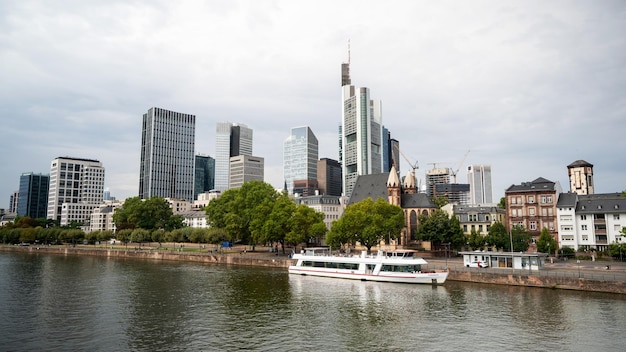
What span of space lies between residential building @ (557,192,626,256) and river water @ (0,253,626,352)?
174 ft

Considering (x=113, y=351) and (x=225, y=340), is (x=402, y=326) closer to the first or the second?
(x=225, y=340)

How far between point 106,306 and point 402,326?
36792mm

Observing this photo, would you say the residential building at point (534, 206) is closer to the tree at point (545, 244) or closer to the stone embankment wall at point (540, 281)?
the tree at point (545, 244)

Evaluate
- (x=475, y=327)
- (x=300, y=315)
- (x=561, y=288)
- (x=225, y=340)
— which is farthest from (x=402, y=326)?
(x=561, y=288)

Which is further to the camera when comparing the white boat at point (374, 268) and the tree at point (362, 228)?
the tree at point (362, 228)

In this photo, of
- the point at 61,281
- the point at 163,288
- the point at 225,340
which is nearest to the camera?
the point at 225,340

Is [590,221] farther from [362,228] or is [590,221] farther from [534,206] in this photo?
[362,228]

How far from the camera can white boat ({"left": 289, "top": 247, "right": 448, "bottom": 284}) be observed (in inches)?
2987

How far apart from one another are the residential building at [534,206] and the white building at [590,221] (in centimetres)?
209

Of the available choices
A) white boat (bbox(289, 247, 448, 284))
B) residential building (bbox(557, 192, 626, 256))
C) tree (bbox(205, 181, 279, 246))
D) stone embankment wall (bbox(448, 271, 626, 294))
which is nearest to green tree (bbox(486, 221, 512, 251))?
residential building (bbox(557, 192, 626, 256))

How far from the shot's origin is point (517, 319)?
160 feet

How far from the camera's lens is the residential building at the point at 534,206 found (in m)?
116

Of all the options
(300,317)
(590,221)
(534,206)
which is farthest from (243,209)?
(590,221)

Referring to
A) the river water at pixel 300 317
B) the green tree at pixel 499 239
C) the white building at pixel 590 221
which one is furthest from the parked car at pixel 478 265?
the white building at pixel 590 221
